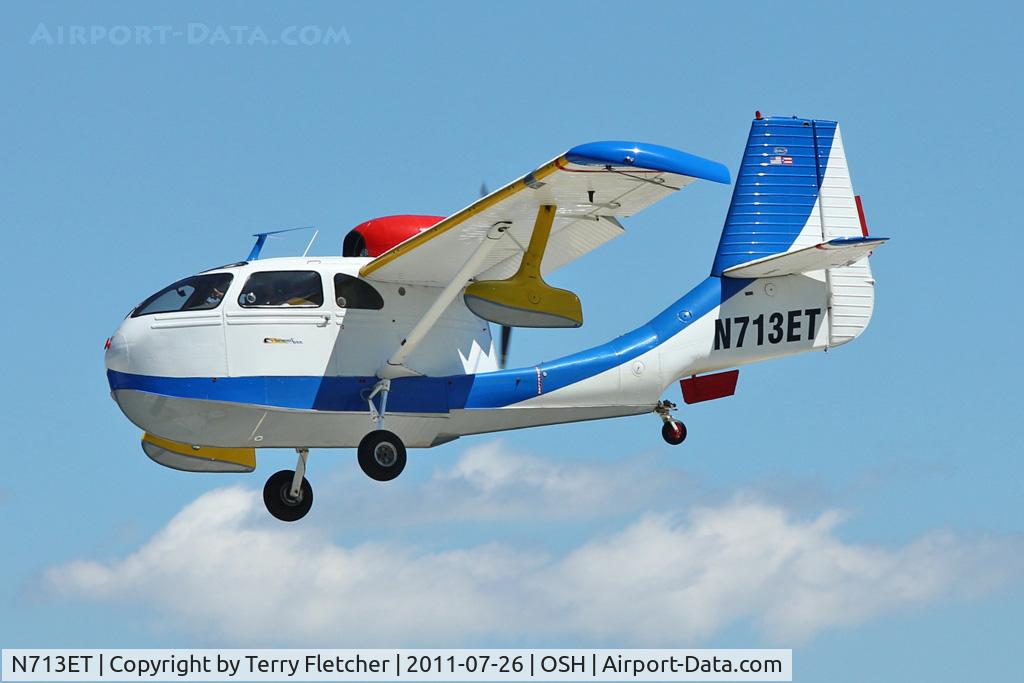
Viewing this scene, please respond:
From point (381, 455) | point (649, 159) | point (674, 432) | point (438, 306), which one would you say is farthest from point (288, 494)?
point (649, 159)

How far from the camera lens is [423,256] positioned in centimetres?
2197

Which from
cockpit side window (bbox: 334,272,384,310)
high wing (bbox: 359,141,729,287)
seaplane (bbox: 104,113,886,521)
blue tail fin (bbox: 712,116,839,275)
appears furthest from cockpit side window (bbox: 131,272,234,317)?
blue tail fin (bbox: 712,116,839,275)

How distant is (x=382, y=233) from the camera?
76.8ft

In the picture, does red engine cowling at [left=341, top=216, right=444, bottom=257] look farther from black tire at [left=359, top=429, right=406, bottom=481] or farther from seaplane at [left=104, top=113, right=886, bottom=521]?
black tire at [left=359, top=429, right=406, bottom=481]

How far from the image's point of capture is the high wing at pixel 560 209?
1912 centimetres

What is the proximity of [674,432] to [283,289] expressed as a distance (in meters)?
5.79

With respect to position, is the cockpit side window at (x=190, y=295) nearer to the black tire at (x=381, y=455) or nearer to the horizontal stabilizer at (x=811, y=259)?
the black tire at (x=381, y=455)

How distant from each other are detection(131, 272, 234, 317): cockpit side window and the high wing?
190 cm

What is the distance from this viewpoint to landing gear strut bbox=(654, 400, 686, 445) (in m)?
23.5

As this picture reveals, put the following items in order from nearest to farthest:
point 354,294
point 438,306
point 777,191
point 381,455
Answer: point 381,455 < point 438,306 < point 354,294 < point 777,191

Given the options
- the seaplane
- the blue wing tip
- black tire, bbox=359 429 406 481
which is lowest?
black tire, bbox=359 429 406 481

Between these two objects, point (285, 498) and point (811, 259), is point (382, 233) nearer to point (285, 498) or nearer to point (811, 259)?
point (285, 498)

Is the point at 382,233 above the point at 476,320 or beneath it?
above

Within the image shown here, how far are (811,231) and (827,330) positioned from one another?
5.02 feet
